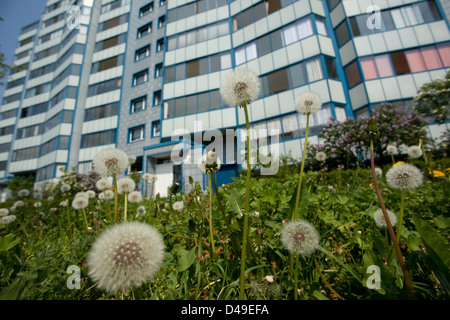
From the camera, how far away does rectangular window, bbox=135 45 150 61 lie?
2394cm

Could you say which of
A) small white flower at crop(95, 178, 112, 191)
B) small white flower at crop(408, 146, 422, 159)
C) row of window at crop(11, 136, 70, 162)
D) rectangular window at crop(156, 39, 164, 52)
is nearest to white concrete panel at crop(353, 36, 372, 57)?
small white flower at crop(408, 146, 422, 159)

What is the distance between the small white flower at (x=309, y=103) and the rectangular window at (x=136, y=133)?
70.3 feet

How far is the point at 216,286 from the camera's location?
1263 millimetres

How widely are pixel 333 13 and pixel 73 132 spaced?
3088 cm

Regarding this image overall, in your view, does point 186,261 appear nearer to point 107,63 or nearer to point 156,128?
point 156,128

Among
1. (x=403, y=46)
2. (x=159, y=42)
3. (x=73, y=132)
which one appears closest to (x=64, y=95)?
(x=73, y=132)

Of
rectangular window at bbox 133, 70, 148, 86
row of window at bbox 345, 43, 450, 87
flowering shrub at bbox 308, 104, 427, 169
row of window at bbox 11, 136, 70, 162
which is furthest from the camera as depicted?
row of window at bbox 11, 136, 70, 162

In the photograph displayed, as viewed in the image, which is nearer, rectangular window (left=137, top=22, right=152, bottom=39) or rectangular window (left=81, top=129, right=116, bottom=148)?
rectangular window (left=81, top=129, right=116, bottom=148)

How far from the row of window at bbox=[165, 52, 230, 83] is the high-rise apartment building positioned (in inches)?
4.4

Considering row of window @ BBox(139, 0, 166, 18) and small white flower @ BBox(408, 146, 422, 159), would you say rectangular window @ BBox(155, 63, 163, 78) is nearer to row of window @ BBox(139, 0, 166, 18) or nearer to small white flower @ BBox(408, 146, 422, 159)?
row of window @ BBox(139, 0, 166, 18)

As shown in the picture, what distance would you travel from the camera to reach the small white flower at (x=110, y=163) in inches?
68.9

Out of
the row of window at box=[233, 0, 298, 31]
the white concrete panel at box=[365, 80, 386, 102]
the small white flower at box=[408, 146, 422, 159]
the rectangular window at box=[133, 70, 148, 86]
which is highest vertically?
the row of window at box=[233, 0, 298, 31]

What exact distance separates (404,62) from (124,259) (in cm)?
1909
